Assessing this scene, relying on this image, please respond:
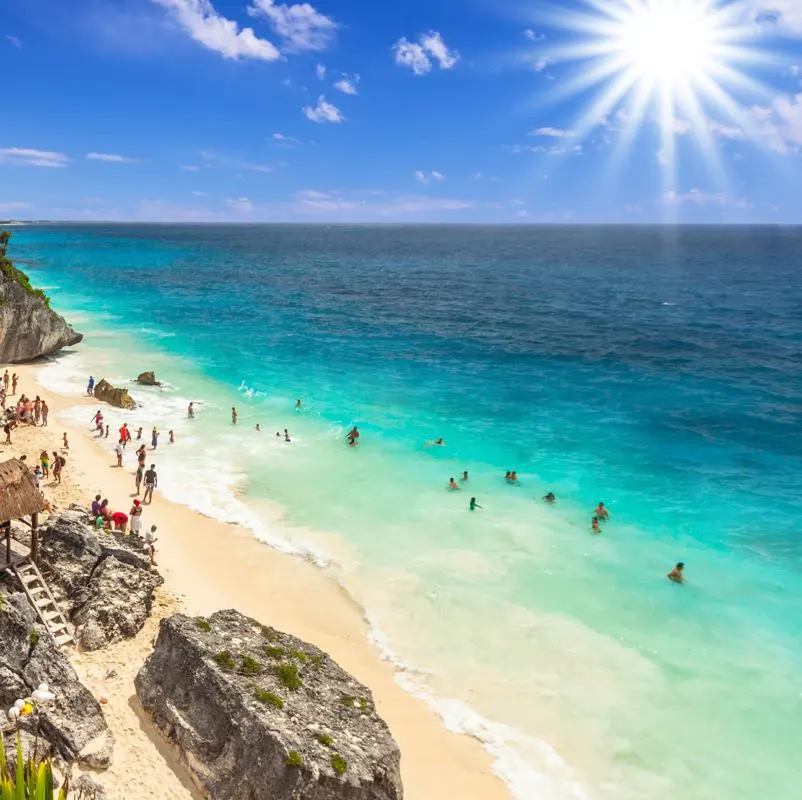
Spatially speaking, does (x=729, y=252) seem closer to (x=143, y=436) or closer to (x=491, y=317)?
(x=491, y=317)

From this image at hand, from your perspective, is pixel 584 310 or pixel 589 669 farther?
pixel 584 310

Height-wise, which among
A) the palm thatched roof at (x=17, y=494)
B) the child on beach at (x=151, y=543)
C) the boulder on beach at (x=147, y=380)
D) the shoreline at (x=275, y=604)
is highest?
the palm thatched roof at (x=17, y=494)

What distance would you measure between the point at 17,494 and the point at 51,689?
502 centimetres

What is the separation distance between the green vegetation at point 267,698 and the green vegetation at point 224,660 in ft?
2.70

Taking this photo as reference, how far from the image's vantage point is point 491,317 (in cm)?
7569

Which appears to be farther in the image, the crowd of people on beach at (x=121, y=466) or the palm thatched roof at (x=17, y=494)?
the crowd of people on beach at (x=121, y=466)

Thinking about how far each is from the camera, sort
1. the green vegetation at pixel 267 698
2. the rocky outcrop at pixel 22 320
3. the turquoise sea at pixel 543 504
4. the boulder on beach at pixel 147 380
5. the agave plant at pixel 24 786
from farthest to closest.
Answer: the boulder on beach at pixel 147 380
the rocky outcrop at pixel 22 320
the turquoise sea at pixel 543 504
the green vegetation at pixel 267 698
the agave plant at pixel 24 786

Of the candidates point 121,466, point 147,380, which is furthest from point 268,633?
point 147,380

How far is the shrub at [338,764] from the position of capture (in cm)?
1136

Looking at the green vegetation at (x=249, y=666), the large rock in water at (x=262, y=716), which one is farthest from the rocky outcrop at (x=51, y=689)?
the green vegetation at (x=249, y=666)

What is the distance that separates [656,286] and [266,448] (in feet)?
298

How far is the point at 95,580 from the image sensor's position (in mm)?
16594

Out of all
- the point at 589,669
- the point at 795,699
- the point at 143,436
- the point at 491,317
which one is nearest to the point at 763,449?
the point at 795,699

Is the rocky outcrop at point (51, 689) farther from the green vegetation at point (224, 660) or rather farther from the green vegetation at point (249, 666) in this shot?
the green vegetation at point (249, 666)
